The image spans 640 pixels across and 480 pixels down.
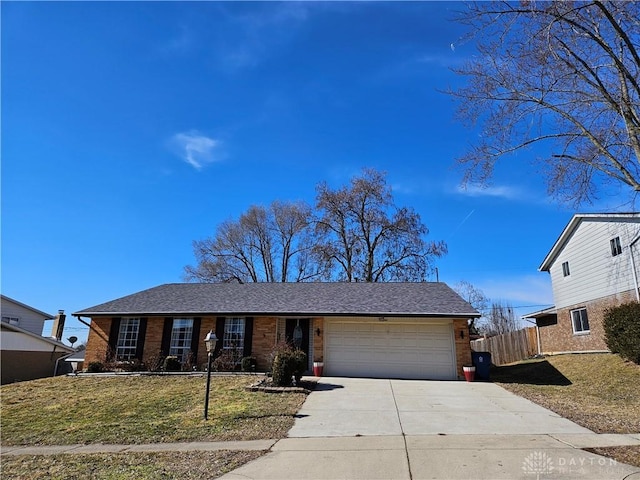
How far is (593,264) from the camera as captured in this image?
1814 centimetres

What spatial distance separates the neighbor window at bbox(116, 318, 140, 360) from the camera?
56.0 feet

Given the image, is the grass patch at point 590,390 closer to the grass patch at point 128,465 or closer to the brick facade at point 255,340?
the brick facade at point 255,340

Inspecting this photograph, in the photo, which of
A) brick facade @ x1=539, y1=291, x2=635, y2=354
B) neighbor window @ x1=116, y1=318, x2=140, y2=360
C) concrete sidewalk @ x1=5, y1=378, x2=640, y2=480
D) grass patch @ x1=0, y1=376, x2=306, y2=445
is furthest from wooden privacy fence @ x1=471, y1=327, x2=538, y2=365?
neighbor window @ x1=116, y1=318, x2=140, y2=360

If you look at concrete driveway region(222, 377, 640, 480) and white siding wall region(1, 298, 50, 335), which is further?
white siding wall region(1, 298, 50, 335)

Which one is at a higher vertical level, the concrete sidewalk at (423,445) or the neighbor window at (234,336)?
the neighbor window at (234,336)

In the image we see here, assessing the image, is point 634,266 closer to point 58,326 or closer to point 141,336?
point 141,336

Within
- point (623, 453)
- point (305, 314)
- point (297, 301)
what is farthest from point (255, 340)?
point (623, 453)

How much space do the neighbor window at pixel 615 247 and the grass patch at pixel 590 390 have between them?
4.10 meters

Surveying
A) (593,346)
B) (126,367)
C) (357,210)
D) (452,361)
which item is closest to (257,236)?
(357,210)

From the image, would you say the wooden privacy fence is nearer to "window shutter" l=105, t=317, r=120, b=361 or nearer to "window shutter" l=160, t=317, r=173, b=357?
"window shutter" l=160, t=317, r=173, b=357

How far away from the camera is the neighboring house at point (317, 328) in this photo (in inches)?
602

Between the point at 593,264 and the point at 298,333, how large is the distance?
13.5 metres

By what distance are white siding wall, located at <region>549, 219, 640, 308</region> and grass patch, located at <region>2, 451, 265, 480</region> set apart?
16538 millimetres

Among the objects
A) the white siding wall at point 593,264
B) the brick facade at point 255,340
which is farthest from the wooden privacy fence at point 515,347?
the brick facade at point 255,340
